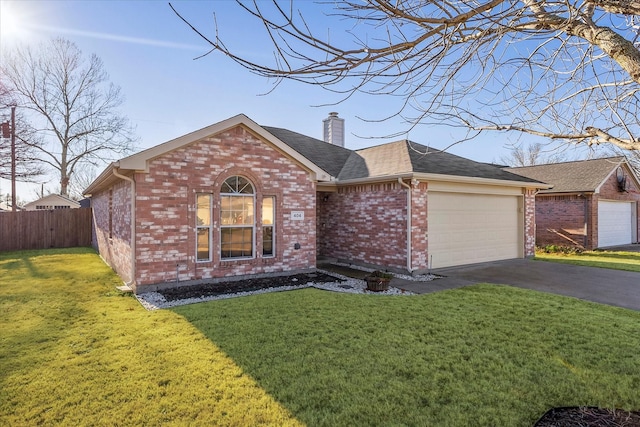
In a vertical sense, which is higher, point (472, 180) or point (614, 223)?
point (472, 180)

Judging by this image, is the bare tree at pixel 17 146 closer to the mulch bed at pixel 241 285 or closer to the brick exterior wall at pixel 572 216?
the mulch bed at pixel 241 285

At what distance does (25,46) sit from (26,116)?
4.42 meters

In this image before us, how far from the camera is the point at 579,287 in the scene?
8.51 m

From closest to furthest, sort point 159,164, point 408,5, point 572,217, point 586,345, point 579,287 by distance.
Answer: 1. point 408,5
2. point 586,345
3. point 159,164
4. point 579,287
5. point 572,217

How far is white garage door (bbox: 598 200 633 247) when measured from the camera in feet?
57.5

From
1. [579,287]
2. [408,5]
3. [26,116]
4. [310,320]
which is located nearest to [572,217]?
[579,287]

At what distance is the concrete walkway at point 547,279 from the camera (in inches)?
307

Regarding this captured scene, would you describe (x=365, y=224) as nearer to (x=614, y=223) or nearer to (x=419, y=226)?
(x=419, y=226)

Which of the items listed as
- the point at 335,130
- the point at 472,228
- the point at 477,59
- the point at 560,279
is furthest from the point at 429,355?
the point at 335,130

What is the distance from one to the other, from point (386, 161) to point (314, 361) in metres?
8.87

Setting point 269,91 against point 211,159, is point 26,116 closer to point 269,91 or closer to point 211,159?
point 211,159

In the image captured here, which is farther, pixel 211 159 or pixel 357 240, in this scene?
pixel 357 240

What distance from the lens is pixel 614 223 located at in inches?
724

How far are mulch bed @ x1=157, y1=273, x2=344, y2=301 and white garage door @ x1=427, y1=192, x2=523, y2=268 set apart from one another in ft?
12.2
